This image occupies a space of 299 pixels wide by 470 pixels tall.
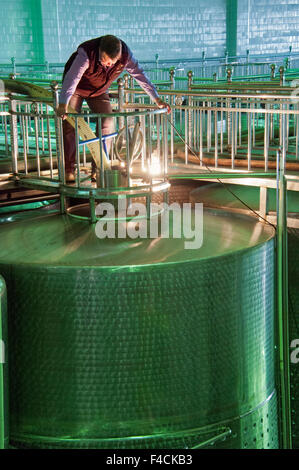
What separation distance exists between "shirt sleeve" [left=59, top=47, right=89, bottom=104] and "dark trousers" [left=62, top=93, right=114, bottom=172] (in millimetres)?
567

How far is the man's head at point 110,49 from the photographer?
712cm

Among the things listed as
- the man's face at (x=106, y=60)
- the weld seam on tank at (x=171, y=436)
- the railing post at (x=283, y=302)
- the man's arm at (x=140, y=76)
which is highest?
the man's face at (x=106, y=60)

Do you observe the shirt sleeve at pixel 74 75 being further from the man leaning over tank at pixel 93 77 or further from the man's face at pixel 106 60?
the man's face at pixel 106 60

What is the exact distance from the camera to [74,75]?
7211 millimetres

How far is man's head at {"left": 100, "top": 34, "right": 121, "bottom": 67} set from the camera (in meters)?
7.12

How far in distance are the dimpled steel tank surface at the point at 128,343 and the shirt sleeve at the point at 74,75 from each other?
5.26 feet

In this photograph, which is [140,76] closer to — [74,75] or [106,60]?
[106,60]

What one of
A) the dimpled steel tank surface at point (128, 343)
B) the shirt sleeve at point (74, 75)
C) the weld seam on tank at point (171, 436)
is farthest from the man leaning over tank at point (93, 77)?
the weld seam on tank at point (171, 436)

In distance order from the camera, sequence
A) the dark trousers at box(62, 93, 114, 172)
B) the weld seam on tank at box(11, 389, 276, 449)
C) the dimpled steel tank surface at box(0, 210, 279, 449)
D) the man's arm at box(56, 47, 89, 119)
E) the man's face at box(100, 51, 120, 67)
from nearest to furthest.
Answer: the dimpled steel tank surface at box(0, 210, 279, 449), the weld seam on tank at box(11, 389, 276, 449), the man's arm at box(56, 47, 89, 119), the man's face at box(100, 51, 120, 67), the dark trousers at box(62, 93, 114, 172)

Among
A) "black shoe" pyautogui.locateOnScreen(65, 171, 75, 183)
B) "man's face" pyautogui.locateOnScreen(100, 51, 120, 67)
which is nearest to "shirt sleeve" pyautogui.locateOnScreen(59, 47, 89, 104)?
"man's face" pyautogui.locateOnScreen(100, 51, 120, 67)

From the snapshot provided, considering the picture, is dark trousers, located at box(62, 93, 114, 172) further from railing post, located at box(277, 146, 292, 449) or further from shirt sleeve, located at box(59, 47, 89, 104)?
railing post, located at box(277, 146, 292, 449)

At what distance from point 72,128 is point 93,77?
0.59m
